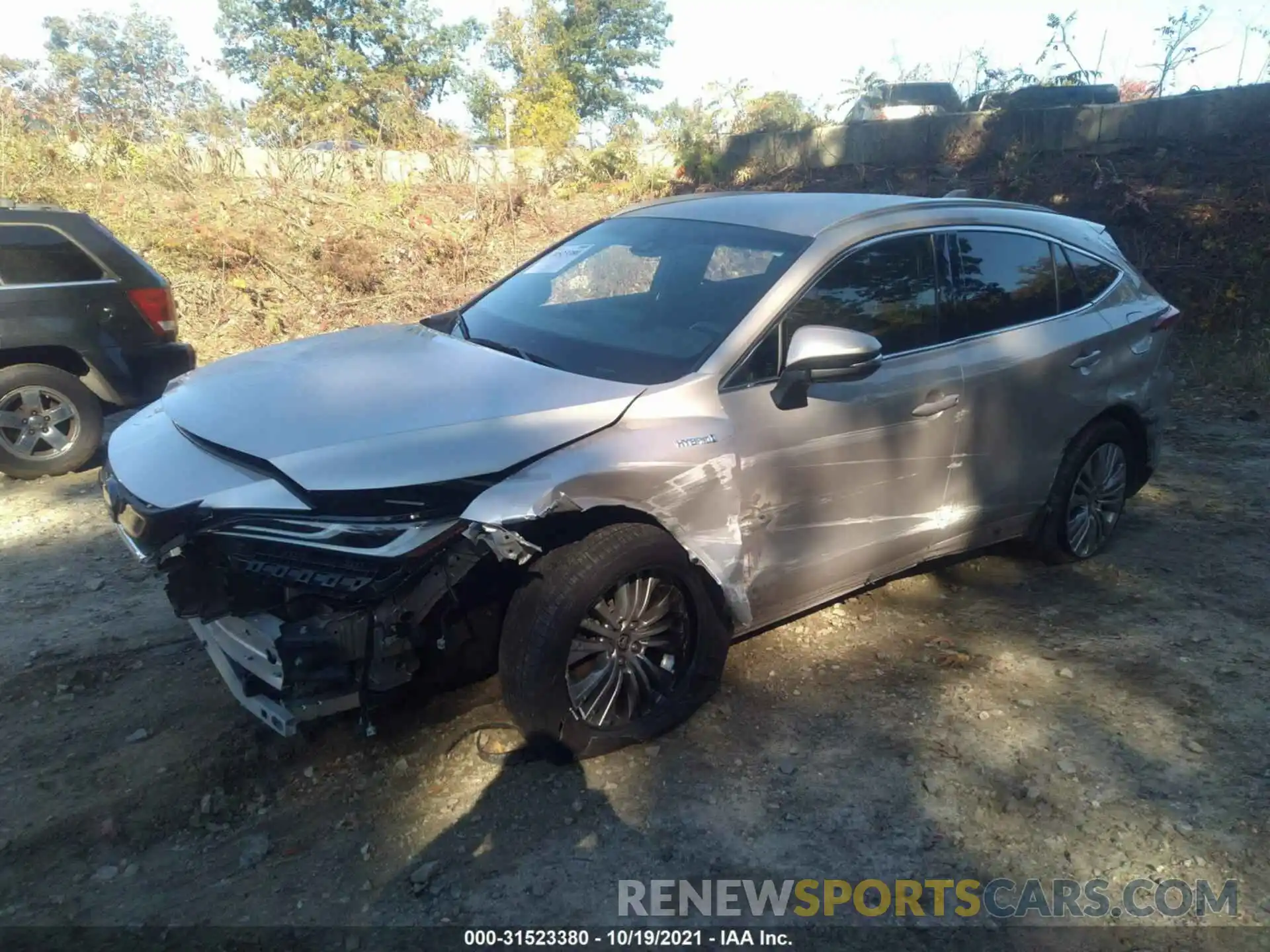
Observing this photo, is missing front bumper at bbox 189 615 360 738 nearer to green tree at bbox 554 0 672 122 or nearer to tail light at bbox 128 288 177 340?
tail light at bbox 128 288 177 340

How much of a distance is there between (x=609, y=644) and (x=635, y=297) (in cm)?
157

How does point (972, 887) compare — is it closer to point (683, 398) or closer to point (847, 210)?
point (683, 398)

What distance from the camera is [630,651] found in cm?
322

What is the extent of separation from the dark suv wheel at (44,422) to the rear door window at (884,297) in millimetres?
5074

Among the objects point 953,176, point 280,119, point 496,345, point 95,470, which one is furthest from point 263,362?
point 280,119

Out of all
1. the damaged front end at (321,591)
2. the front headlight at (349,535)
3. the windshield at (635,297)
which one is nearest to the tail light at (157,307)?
the windshield at (635,297)

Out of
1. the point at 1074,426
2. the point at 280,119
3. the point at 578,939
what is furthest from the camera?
the point at 280,119

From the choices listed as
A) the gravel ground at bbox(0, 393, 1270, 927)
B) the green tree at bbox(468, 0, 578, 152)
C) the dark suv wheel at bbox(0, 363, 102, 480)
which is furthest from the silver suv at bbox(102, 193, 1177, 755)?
the green tree at bbox(468, 0, 578, 152)

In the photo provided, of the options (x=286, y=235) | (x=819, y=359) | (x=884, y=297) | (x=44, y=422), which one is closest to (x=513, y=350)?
(x=819, y=359)

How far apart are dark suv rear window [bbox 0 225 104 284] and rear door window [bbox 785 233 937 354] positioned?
5.03m

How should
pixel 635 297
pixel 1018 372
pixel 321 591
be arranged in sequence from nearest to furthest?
pixel 321 591 → pixel 635 297 → pixel 1018 372

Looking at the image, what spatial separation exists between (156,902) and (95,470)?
15.4 ft

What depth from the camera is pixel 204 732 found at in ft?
11.0

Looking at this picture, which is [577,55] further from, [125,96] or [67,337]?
[67,337]
